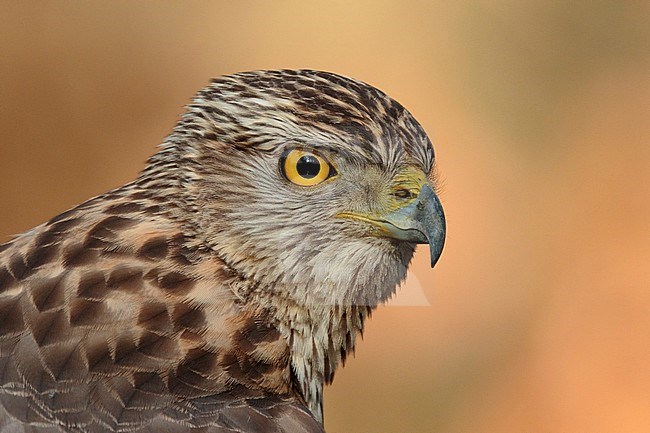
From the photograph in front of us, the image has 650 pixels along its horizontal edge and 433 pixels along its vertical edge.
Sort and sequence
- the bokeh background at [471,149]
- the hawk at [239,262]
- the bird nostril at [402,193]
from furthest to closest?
the bokeh background at [471,149], the bird nostril at [402,193], the hawk at [239,262]

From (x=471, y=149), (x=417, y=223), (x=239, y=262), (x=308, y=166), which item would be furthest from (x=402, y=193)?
(x=471, y=149)

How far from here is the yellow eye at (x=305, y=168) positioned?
150cm

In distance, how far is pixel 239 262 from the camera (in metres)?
1.56

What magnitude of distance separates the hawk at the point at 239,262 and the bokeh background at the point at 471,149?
0.32 metres

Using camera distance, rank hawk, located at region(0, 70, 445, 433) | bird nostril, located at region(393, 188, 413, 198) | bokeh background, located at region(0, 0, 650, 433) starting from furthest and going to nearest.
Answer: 1. bokeh background, located at region(0, 0, 650, 433)
2. bird nostril, located at region(393, 188, 413, 198)
3. hawk, located at region(0, 70, 445, 433)

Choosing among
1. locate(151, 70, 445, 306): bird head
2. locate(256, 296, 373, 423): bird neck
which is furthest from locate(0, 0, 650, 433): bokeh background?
locate(151, 70, 445, 306): bird head

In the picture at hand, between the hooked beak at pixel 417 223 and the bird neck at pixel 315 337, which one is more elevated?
the hooked beak at pixel 417 223

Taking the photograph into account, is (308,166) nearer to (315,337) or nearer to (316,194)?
(316,194)

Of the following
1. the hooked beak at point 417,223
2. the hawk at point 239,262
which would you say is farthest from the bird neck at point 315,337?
the hooked beak at point 417,223

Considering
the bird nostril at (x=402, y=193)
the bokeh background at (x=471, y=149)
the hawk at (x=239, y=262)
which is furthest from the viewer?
the bokeh background at (x=471, y=149)

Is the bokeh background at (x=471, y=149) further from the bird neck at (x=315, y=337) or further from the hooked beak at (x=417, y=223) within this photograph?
the hooked beak at (x=417, y=223)

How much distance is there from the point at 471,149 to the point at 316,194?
59cm

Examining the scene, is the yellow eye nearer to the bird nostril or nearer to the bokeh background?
the bird nostril

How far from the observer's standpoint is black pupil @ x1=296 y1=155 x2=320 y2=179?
4.91 ft
